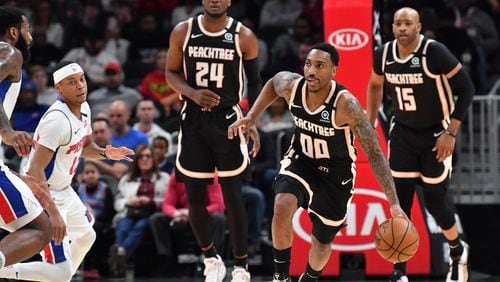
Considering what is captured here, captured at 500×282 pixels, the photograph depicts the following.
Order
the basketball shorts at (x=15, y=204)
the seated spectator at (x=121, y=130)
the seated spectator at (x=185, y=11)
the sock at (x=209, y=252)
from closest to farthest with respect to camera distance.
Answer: the basketball shorts at (x=15, y=204)
the sock at (x=209, y=252)
the seated spectator at (x=121, y=130)
the seated spectator at (x=185, y=11)

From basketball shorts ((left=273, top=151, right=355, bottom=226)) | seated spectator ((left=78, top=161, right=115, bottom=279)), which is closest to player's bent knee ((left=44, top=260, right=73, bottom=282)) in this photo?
basketball shorts ((left=273, top=151, right=355, bottom=226))

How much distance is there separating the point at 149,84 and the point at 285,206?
6.20m

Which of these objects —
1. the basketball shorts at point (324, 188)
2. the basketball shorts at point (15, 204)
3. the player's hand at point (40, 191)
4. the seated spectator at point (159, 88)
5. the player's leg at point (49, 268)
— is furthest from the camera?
the seated spectator at point (159, 88)

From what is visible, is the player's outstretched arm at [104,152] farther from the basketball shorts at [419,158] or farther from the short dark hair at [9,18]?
the basketball shorts at [419,158]

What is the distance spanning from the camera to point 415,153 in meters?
9.22

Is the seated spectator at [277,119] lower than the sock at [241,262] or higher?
higher

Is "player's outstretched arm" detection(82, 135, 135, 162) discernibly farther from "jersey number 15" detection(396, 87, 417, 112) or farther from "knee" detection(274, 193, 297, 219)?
"jersey number 15" detection(396, 87, 417, 112)

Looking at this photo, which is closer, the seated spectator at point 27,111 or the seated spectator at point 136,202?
the seated spectator at point 136,202

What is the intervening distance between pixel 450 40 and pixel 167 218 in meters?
4.35

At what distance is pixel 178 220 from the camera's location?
1119 cm

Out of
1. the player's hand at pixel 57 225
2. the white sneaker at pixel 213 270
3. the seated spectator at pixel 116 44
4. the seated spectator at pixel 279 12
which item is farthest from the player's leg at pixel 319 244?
the seated spectator at pixel 116 44

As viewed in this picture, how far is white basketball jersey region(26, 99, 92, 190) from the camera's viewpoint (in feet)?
25.3

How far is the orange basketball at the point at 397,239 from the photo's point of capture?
24.3 ft

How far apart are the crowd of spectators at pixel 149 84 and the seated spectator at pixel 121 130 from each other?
13 mm
